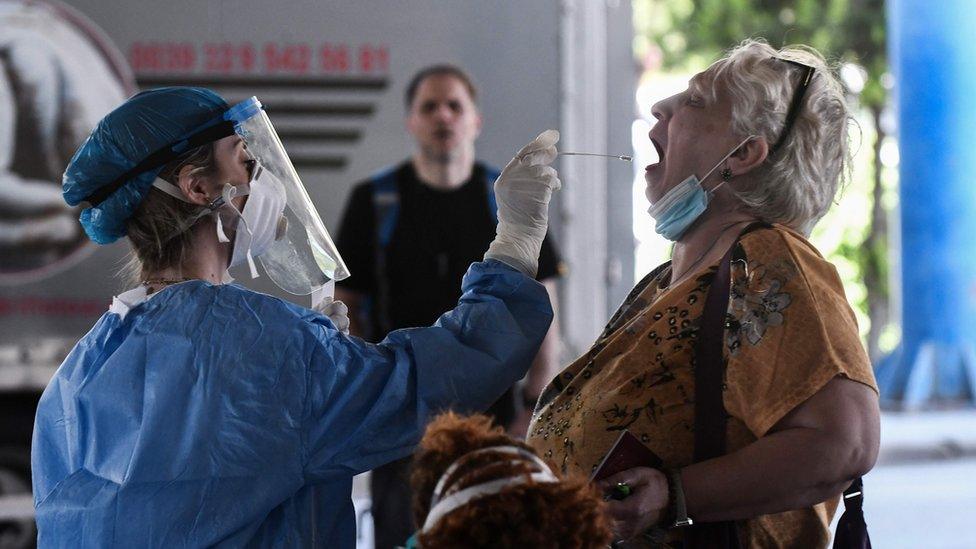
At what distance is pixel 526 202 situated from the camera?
1963mm

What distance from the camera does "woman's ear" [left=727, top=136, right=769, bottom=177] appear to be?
6.68 feet

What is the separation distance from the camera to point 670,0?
48.0 ft

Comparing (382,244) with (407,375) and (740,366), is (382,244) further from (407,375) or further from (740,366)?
(740,366)

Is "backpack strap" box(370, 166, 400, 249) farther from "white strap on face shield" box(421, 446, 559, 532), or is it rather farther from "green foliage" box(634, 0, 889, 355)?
"green foliage" box(634, 0, 889, 355)

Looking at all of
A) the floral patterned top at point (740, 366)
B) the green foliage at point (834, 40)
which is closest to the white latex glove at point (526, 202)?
the floral patterned top at point (740, 366)

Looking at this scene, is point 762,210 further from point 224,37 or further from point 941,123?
point 941,123

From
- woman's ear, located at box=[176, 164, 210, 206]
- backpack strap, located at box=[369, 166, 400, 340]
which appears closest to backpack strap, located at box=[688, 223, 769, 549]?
woman's ear, located at box=[176, 164, 210, 206]

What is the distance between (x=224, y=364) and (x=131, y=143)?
1.50 feet

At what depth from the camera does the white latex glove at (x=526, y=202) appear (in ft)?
6.40

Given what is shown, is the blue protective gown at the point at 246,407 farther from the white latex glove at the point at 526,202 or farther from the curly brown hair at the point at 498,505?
the curly brown hair at the point at 498,505

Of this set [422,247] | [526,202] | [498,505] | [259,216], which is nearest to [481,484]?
[498,505]

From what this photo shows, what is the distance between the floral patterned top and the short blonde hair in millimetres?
118

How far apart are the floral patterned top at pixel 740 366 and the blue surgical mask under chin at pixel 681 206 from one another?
6.7 inches

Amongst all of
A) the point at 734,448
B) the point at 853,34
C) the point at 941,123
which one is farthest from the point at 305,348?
the point at 853,34
